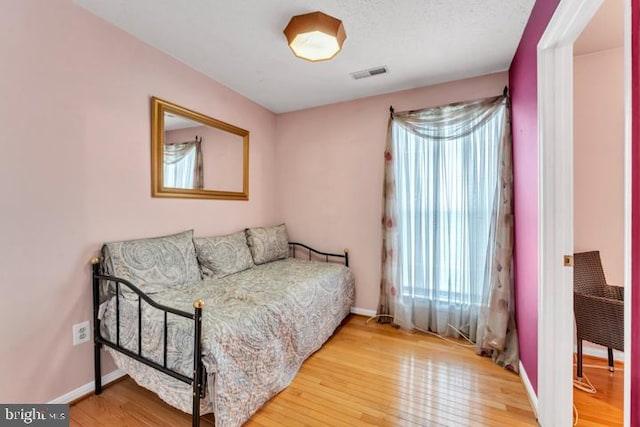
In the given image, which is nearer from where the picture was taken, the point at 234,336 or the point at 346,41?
the point at 234,336

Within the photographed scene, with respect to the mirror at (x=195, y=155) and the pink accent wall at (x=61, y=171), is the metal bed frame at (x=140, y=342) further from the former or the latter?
the mirror at (x=195, y=155)

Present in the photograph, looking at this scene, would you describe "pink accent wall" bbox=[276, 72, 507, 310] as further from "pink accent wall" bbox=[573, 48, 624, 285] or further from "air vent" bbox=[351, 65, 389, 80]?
"pink accent wall" bbox=[573, 48, 624, 285]

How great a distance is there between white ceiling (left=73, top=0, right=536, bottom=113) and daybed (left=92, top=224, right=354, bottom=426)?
1456 millimetres

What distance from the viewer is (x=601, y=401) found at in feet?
5.51

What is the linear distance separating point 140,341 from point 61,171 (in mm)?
1081

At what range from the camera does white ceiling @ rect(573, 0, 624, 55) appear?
1.72 m

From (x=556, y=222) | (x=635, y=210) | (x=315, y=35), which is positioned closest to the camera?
(x=635, y=210)

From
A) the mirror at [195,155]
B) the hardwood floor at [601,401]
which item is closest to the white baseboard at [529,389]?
the hardwood floor at [601,401]

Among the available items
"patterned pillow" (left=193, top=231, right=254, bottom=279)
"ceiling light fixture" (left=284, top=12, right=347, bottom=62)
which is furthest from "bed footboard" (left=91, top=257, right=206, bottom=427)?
"ceiling light fixture" (left=284, top=12, right=347, bottom=62)

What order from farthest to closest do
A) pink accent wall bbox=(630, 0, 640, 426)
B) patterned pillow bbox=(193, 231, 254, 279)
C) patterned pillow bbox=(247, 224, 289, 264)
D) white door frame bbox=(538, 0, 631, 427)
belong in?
patterned pillow bbox=(247, 224, 289, 264) → patterned pillow bbox=(193, 231, 254, 279) → white door frame bbox=(538, 0, 631, 427) → pink accent wall bbox=(630, 0, 640, 426)

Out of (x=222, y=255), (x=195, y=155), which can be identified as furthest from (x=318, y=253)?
(x=195, y=155)

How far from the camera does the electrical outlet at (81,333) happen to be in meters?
1.67

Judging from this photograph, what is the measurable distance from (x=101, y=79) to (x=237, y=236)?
1561 millimetres

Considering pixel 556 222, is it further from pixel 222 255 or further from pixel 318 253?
pixel 222 255
